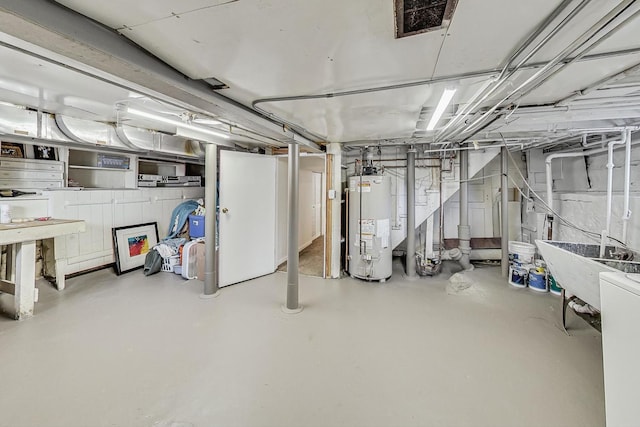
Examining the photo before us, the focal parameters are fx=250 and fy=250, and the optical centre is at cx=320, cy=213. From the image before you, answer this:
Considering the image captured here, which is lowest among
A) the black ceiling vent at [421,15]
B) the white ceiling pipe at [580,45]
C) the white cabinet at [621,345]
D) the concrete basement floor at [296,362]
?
the concrete basement floor at [296,362]

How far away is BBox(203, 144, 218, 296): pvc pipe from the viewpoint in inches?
120

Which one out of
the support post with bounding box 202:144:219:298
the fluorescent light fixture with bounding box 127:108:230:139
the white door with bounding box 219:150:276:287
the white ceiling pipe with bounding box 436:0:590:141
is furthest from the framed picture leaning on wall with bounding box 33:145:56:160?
the white ceiling pipe with bounding box 436:0:590:141

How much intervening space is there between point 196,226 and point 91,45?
3469 millimetres

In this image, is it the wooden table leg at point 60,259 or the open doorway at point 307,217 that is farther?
the open doorway at point 307,217

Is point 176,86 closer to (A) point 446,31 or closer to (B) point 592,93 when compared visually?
(A) point 446,31

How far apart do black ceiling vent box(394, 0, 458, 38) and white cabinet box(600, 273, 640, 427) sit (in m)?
1.46

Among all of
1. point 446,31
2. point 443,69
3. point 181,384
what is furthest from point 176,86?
point 181,384

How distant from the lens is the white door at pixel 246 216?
3.31m

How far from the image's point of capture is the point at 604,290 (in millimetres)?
1288

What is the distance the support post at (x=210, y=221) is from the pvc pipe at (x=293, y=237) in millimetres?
1003

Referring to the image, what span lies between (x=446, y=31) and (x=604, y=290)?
152 centimetres

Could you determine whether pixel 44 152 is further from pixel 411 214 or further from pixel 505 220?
pixel 505 220

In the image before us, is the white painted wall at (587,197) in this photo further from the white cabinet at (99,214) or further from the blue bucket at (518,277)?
the white cabinet at (99,214)

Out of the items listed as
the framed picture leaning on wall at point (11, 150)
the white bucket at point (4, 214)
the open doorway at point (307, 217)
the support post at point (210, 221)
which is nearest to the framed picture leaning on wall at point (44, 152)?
the framed picture leaning on wall at point (11, 150)
